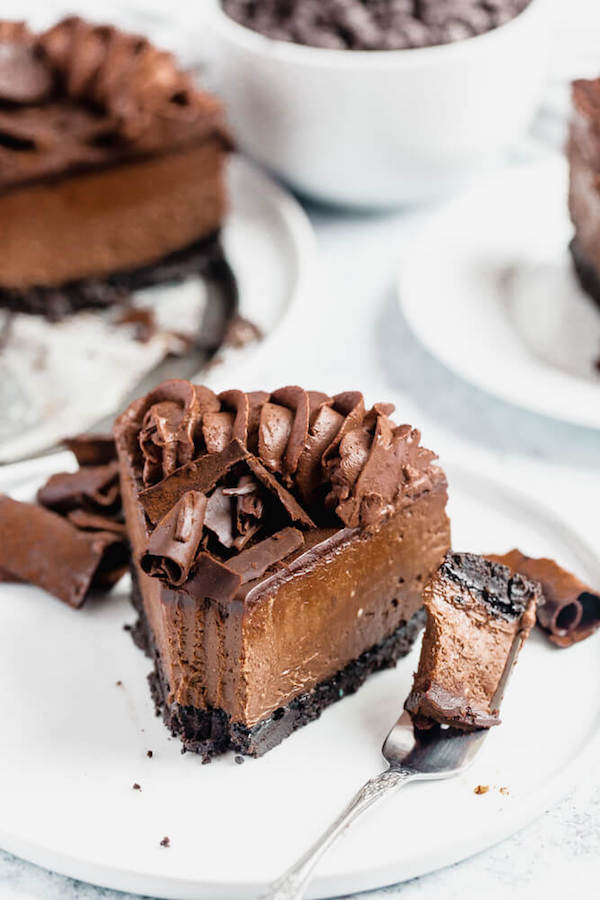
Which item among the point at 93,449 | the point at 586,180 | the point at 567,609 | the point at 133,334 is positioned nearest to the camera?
the point at 567,609

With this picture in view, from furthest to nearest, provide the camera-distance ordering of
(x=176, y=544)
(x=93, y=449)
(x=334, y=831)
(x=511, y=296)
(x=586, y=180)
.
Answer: (x=511, y=296)
(x=586, y=180)
(x=93, y=449)
(x=176, y=544)
(x=334, y=831)

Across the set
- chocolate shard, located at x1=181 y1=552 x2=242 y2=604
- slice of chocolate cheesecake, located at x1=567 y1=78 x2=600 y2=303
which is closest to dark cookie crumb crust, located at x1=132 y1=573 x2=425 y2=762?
chocolate shard, located at x1=181 y1=552 x2=242 y2=604

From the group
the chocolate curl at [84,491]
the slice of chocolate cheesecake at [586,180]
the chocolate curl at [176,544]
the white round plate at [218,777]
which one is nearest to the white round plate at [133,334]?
the chocolate curl at [84,491]

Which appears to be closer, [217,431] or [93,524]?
[217,431]

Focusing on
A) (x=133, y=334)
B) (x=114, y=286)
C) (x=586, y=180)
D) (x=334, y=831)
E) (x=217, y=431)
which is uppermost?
(x=586, y=180)

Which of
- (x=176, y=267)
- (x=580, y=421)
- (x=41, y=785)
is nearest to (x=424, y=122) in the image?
(x=176, y=267)

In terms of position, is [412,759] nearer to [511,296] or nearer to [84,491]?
[84,491]

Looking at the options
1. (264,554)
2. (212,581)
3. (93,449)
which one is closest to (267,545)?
(264,554)
